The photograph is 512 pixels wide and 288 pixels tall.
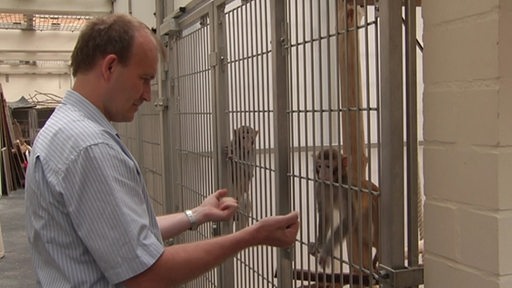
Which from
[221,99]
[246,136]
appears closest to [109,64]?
[246,136]

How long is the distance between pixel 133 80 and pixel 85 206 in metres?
0.36

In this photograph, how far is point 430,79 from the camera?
1.24 meters

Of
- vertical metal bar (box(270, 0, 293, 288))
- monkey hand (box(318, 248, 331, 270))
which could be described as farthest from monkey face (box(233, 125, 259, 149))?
monkey hand (box(318, 248, 331, 270))

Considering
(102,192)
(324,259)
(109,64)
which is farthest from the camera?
(324,259)

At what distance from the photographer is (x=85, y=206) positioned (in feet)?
4.09

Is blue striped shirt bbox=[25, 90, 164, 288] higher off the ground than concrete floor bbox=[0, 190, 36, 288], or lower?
higher

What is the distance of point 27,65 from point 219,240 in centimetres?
1624

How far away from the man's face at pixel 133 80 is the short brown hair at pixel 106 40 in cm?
2

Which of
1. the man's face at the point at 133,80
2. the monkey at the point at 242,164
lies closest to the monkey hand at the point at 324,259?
the monkey at the point at 242,164

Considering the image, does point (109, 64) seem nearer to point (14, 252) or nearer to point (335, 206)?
point (335, 206)

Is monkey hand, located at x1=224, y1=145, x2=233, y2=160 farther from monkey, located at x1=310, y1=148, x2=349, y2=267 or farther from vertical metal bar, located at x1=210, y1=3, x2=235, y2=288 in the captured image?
monkey, located at x1=310, y1=148, x2=349, y2=267

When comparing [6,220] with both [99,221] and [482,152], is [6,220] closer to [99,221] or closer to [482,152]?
[99,221]

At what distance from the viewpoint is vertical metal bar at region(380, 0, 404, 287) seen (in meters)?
1.27

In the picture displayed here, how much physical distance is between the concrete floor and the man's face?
14.2ft
